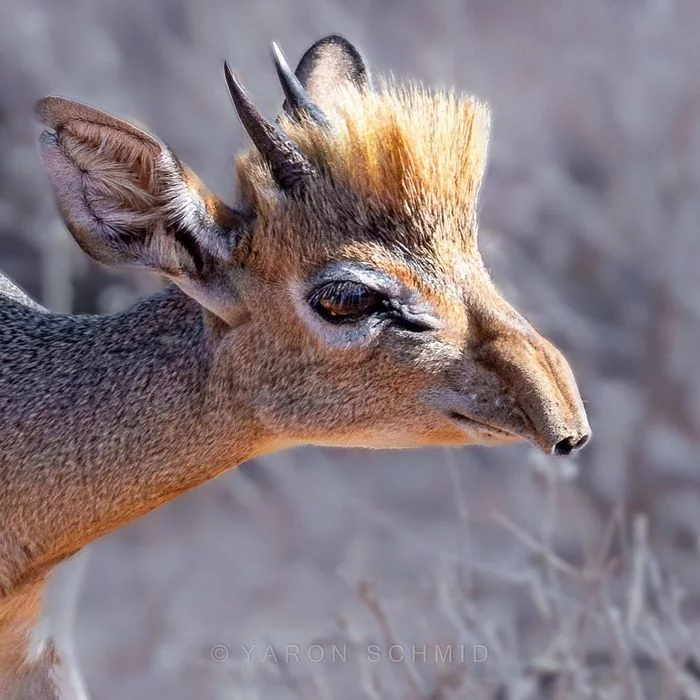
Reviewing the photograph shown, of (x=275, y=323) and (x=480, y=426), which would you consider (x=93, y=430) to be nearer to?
(x=275, y=323)

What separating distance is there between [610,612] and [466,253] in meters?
1.34

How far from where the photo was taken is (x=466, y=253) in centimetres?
330

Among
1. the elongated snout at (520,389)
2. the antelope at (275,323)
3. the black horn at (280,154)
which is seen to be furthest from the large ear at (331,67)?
the elongated snout at (520,389)

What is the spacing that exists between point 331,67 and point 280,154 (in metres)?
0.62

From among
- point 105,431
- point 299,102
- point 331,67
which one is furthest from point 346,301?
point 331,67

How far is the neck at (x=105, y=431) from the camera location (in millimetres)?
3352

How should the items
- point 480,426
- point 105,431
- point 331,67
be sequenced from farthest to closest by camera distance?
point 331,67, point 105,431, point 480,426

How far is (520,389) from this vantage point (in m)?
3.04

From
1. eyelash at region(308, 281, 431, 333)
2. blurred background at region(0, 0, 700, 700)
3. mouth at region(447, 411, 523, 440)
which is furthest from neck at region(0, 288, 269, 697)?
blurred background at region(0, 0, 700, 700)

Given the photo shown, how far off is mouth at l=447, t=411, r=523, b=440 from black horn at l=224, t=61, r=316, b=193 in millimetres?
595

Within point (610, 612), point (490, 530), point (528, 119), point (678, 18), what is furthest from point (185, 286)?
point (528, 119)

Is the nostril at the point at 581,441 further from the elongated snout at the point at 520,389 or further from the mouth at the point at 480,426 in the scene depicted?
the mouth at the point at 480,426

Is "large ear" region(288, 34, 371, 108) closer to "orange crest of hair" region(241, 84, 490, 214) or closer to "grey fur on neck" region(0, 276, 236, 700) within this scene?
"orange crest of hair" region(241, 84, 490, 214)

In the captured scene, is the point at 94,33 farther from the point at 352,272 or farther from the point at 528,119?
the point at 352,272
